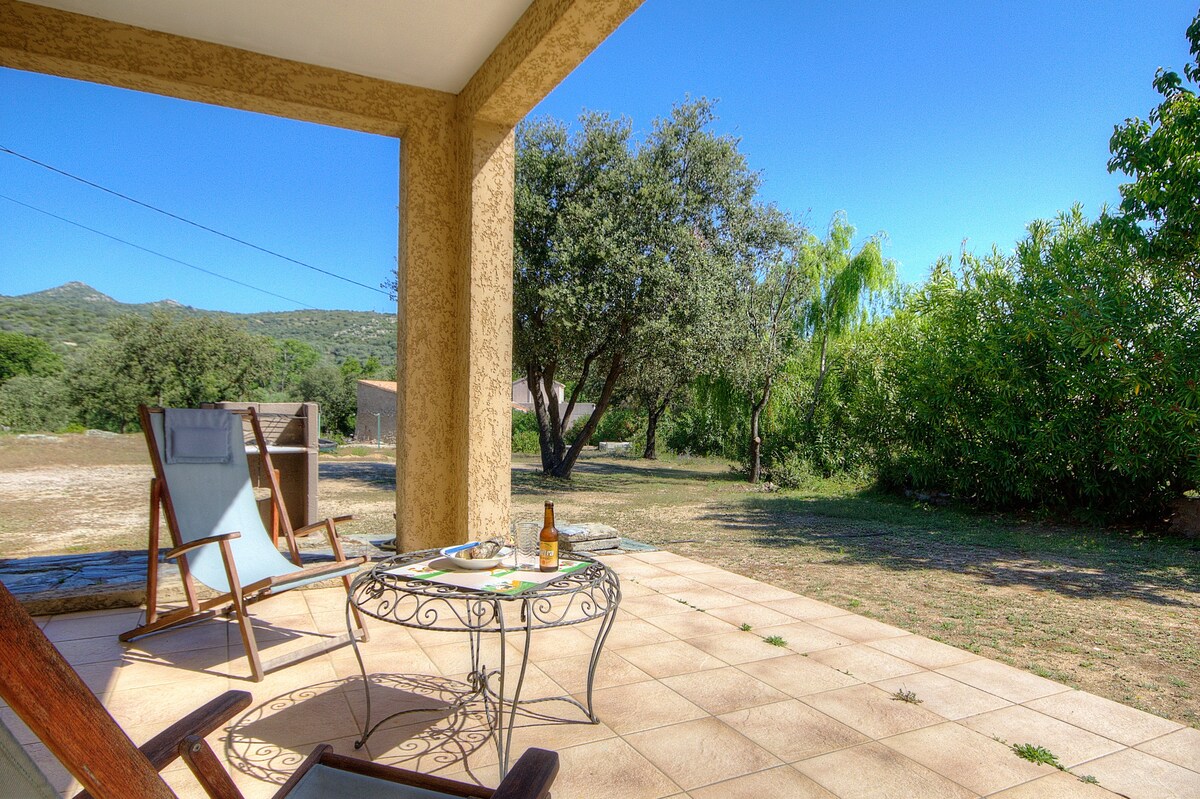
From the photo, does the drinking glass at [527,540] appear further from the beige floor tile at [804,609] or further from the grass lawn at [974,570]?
the grass lawn at [974,570]

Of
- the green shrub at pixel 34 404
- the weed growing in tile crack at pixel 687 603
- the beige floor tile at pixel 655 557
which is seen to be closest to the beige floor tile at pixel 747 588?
the weed growing in tile crack at pixel 687 603

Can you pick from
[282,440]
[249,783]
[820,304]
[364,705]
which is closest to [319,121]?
[282,440]

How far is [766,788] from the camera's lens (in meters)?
1.86

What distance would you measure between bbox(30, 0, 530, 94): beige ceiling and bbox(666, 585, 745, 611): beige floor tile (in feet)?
9.73

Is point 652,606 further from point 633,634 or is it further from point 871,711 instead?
point 871,711

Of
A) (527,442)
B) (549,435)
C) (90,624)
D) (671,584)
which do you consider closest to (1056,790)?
(671,584)

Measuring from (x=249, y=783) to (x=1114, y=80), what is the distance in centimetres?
1277

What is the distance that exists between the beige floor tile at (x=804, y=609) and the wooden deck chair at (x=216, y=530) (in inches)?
81.3

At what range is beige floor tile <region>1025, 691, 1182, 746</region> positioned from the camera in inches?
90.7

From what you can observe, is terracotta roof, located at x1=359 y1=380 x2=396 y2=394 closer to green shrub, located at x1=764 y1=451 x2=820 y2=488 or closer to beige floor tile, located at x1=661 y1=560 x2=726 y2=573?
green shrub, located at x1=764 y1=451 x2=820 y2=488

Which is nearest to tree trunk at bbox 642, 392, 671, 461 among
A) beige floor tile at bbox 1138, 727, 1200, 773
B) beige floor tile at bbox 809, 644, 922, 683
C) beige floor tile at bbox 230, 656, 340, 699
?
beige floor tile at bbox 809, 644, 922, 683

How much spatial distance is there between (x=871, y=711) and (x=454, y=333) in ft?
9.17

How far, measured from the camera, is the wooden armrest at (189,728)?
894mm

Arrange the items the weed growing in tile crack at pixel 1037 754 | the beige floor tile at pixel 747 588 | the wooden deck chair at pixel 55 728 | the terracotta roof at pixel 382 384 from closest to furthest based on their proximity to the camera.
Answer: the wooden deck chair at pixel 55 728 < the weed growing in tile crack at pixel 1037 754 < the beige floor tile at pixel 747 588 < the terracotta roof at pixel 382 384
